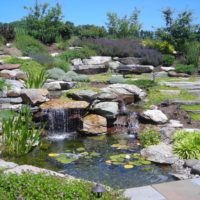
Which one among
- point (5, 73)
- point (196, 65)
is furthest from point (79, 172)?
point (196, 65)

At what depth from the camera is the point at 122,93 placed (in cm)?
976

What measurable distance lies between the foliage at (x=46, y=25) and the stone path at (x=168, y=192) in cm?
1718

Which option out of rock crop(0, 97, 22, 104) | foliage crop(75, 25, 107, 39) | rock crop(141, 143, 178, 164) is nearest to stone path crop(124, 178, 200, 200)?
rock crop(141, 143, 178, 164)

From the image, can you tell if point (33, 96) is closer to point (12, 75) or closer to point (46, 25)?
point (12, 75)

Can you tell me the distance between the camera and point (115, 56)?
18391 mm

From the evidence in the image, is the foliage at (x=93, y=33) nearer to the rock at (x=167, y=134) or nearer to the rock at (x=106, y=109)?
the rock at (x=106, y=109)

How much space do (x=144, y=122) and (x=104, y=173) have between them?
3399mm

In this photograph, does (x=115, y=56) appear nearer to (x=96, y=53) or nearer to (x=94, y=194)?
(x=96, y=53)

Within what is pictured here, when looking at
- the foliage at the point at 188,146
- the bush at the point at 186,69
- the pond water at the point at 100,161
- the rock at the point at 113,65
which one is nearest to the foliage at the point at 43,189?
the pond water at the point at 100,161

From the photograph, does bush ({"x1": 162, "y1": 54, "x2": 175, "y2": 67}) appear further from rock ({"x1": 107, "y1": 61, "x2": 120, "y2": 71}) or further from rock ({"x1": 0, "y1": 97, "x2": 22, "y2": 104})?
rock ({"x1": 0, "y1": 97, "x2": 22, "y2": 104})

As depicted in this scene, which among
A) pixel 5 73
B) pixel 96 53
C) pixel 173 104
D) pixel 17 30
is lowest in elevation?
pixel 173 104

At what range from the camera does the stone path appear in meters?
4.05

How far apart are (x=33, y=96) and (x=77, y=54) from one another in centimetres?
837

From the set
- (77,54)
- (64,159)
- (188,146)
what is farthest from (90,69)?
(188,146)
